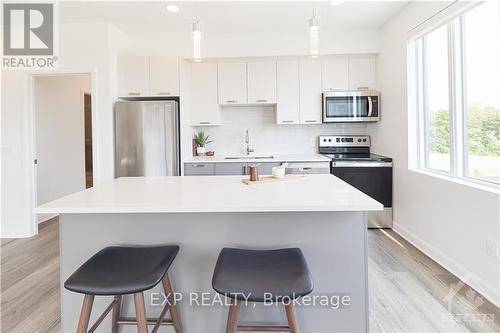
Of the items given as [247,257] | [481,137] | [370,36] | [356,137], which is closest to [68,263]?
[247,257]

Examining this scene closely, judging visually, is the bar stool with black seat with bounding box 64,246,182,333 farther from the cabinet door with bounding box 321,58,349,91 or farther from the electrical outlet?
the cabinet door with bounding box 321,58,349,91

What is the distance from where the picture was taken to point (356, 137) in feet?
14.0

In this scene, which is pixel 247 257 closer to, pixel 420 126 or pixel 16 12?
pixel 420 126

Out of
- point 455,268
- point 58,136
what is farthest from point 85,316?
point 58,136

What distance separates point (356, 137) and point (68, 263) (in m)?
3.73

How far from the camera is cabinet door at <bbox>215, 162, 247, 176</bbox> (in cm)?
376

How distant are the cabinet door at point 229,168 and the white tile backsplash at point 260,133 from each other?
68 cm

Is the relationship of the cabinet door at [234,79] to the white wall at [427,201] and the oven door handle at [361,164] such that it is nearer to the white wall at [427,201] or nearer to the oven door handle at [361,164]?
the oven door handle at [361,164]

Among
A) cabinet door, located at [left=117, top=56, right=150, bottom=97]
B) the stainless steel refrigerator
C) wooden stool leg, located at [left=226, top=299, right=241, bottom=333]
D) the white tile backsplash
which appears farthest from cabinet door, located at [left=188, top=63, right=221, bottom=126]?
wooden stool leg, located at [left=226, top=299, right=241, bottom=333]

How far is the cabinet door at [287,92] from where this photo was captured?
403cm

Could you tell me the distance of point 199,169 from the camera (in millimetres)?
3783

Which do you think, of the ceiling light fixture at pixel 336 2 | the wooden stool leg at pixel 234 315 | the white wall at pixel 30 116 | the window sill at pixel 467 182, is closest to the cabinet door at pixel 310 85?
the ceiling light fixture at pixel 336 2

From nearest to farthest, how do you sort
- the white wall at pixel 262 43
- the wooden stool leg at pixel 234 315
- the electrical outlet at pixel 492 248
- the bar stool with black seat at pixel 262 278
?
the bar stool with black seat at pixel 262 278 → the wooden stool leg at pixel 234 315 → the electrical outlet at pixel 492 248 → the white wall at pixel 262 43

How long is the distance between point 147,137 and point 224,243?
2316 mm
